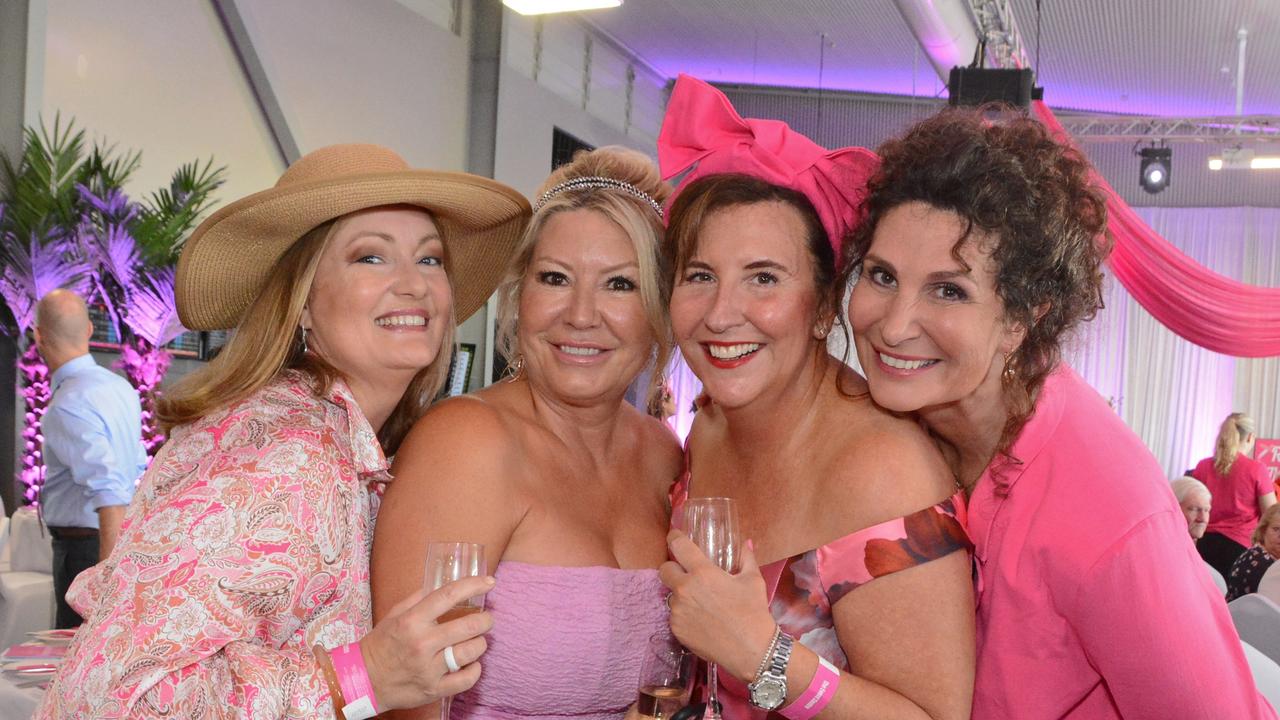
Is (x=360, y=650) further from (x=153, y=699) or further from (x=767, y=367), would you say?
(x=767, y=367)

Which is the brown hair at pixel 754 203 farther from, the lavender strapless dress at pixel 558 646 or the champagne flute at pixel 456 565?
the champagne flute at pixel 456 565

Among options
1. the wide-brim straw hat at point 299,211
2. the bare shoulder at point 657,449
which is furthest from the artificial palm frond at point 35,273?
the bare shoulder at point 657,449

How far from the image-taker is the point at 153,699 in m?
1.69

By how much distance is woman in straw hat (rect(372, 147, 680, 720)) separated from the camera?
221 cm

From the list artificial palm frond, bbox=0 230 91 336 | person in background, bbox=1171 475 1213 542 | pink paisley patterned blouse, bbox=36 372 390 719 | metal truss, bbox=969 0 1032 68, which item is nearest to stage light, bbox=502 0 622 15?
metal truss, bbox=969 0 1032 68

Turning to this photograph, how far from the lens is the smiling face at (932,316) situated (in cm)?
194

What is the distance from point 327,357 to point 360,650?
0.68m

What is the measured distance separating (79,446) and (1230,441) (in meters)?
7.80

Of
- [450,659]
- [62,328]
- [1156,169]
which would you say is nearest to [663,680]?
[450,659]

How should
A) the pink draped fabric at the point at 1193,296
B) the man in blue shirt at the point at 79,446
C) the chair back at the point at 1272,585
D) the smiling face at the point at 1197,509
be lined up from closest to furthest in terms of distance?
the chair back at the point at 1272,585 → the man in blue shirt at the point at 79,446 → the smiling face at the point at 1197,509 → the pink draped fabric at the point at 1193,296

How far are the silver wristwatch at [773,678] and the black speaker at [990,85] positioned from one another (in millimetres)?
6168

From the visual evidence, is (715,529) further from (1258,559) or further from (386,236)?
(1258,559)

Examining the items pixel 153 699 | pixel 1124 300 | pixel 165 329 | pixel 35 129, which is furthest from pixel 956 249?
pixel 1124 300

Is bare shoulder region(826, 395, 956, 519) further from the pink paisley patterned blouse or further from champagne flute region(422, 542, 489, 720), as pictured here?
the pink paisley patterned blouse
